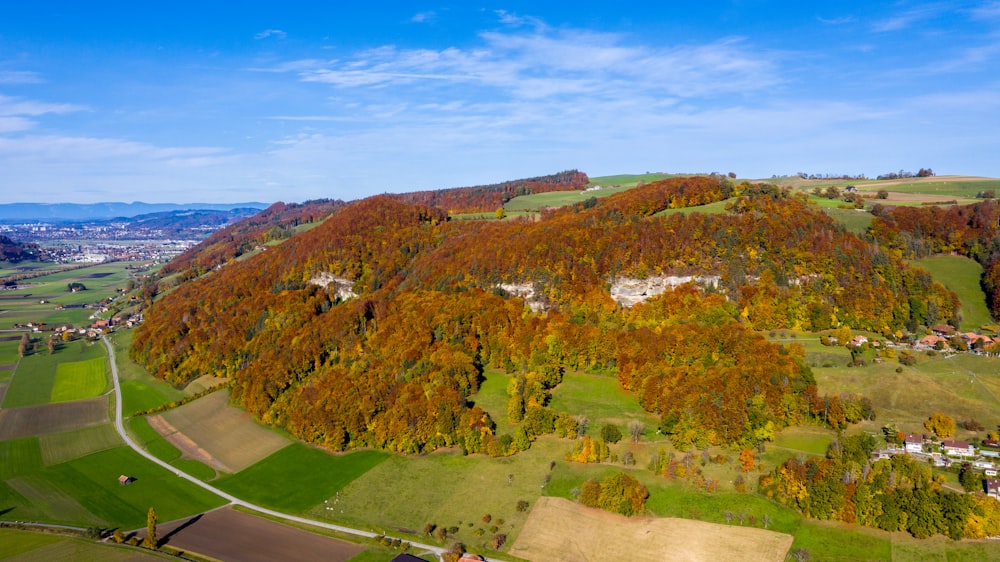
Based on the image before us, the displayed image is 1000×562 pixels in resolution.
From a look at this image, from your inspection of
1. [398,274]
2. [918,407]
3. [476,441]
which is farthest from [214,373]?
[918,407]

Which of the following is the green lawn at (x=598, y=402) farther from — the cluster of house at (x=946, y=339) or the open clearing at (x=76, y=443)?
the open clearing at (x=76, y=443)

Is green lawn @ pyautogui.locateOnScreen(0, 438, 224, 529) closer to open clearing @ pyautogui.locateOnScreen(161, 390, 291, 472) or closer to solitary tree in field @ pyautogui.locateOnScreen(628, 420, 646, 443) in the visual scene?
open clearing @ pyautogui.locateOnScreen(161, 390, 291, 472)

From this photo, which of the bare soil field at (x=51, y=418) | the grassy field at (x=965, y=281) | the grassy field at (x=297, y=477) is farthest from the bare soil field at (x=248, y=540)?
the grassy field at (x=965, y=281)

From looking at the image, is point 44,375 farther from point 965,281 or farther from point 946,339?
point 965,281

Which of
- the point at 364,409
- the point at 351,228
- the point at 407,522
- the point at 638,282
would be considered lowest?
the point at 407,522

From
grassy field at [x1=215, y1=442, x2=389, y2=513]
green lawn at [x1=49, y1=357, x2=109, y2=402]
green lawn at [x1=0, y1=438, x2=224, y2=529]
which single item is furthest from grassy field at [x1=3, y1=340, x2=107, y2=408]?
grassy field at [x1=215, y1=442, x2=389, y2=513]

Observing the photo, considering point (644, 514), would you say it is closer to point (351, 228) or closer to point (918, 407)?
point (918, 407)

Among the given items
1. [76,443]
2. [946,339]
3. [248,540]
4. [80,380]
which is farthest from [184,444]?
[946,339]
